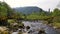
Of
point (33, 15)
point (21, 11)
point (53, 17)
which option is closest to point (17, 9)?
point (21, 11)

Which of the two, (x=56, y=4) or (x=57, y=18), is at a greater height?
(x=56, y=4)

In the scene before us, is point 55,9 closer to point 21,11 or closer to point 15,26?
point 21,11

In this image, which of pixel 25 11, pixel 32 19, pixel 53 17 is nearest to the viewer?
pixel 25 11

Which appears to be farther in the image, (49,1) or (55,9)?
(55,9)

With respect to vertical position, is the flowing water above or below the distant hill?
below

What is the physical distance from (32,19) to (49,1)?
1471 mm

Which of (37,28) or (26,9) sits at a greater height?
(26,9)

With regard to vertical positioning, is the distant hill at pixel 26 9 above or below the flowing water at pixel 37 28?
above

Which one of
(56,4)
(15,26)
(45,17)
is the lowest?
(15,26)

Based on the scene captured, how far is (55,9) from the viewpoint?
7199mm

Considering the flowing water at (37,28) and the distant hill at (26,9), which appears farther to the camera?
the flowing water at (37,28)

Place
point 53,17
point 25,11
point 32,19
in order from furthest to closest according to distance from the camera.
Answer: point 32,19, point 53,17, point 25,11

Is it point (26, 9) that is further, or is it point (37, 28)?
point (37, 28)

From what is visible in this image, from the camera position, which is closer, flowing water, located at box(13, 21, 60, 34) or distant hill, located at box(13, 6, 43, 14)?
distant hill, located at box(13, 6, 43, 14)
